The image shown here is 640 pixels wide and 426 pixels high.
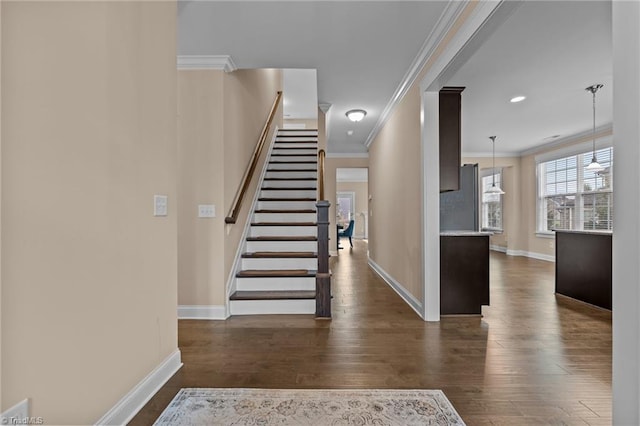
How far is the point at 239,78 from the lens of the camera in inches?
141

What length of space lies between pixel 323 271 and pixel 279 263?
0.75 meters

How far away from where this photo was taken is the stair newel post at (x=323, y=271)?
302cm

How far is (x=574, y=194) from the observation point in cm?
659

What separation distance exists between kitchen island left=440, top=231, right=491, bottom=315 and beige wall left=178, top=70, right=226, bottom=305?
7.22ft

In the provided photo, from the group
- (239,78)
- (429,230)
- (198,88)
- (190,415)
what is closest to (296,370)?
(190,415)

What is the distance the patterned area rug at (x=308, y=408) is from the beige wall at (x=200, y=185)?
140cm

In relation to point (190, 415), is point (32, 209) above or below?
above

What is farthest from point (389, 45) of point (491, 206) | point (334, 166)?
point (491, 206)

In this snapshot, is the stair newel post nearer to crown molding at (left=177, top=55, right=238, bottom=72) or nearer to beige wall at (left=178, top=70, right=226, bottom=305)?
beige wall at (left=178, top=70, right=226, bottom=305)

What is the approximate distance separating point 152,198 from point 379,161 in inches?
170

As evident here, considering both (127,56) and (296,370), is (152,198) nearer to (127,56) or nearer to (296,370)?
(127,56)

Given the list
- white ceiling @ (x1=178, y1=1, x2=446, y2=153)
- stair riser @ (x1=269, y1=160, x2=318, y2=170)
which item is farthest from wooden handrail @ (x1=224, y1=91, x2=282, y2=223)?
white ceiling @ (x1=178, y1=1, x2=446, y2=153)

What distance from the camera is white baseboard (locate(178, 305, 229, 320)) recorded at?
10.00 ft

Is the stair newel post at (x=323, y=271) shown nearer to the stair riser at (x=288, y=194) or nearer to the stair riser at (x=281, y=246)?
the stair riser at (x=281, y=246)
